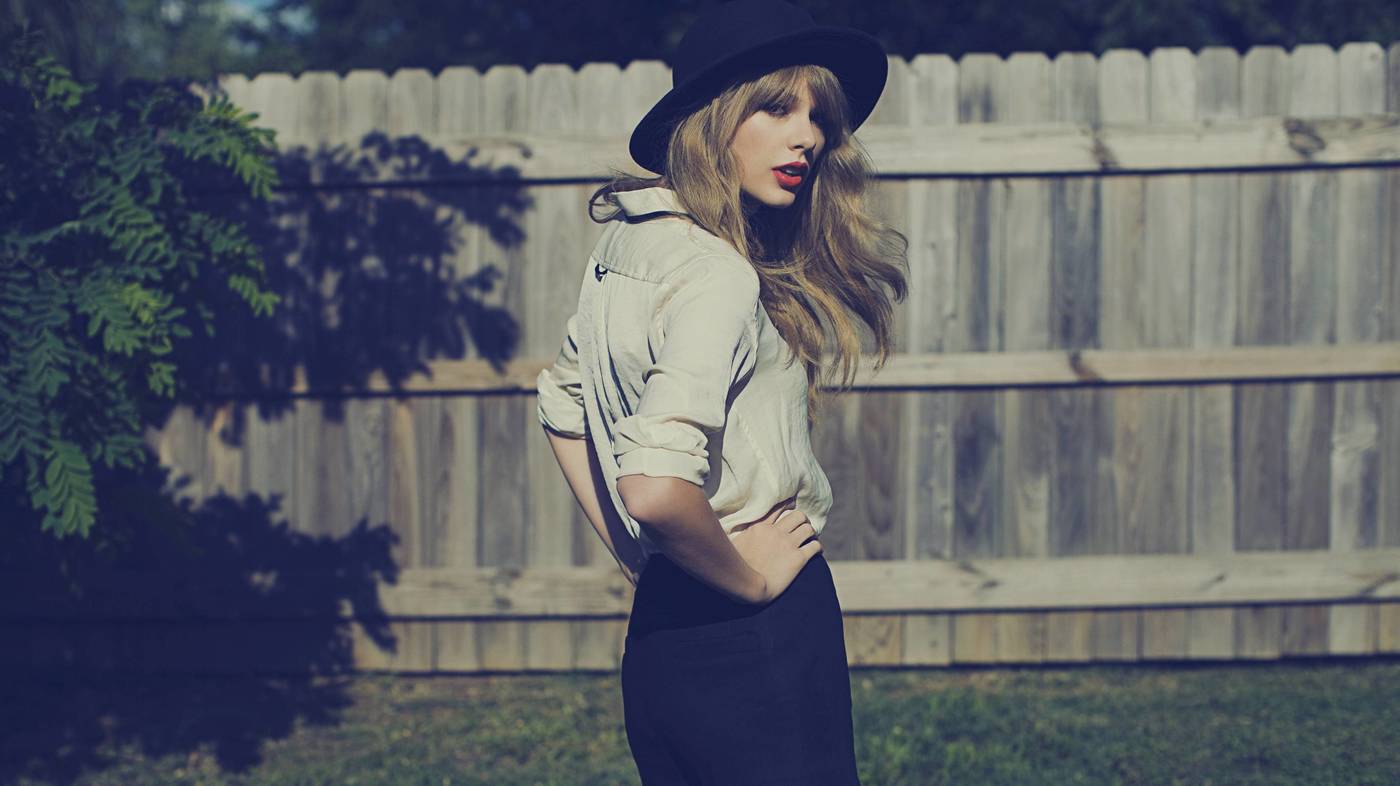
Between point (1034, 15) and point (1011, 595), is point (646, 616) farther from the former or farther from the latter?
point (1034, 15)

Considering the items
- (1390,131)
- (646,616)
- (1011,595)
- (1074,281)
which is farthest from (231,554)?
(1390,131)

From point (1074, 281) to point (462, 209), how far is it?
2429 mm

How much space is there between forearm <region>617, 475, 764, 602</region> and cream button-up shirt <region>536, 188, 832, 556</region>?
0.02 meters

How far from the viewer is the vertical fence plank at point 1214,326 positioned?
5512 mm

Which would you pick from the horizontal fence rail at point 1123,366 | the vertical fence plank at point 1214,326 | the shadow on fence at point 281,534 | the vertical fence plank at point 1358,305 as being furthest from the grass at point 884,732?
the horizontal fence rail at point 1123,366

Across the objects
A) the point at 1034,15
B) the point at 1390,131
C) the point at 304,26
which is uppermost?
the point at 304,26

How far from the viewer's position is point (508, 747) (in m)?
4.99

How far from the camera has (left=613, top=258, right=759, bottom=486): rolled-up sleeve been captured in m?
1.88

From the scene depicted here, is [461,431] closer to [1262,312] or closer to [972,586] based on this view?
[972,586]

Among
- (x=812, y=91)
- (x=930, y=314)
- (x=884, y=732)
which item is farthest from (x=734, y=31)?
(x=930, y=314)

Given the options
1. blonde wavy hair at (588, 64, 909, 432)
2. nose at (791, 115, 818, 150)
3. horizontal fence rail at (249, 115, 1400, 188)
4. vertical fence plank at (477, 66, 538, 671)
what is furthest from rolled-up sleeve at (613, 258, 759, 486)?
vertical fence plank at (477, 66, 538, 671)

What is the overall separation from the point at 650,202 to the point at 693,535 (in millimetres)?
541

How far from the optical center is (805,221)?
2.33 metres

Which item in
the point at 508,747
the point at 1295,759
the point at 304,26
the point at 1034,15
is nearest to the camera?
the point at 1295,759
